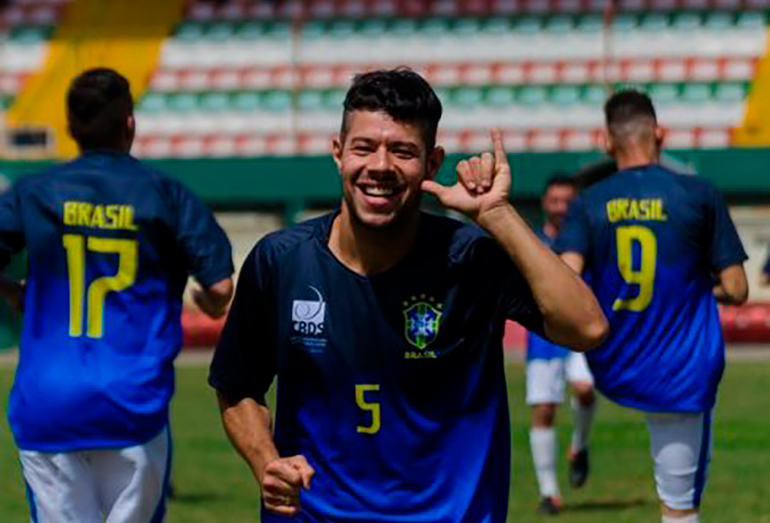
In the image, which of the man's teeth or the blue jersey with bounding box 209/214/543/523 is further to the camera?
the blue jersey with bounding box 209/214/543/523

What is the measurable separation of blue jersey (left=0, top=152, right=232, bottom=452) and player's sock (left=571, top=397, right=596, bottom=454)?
229 inches

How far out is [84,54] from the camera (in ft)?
103

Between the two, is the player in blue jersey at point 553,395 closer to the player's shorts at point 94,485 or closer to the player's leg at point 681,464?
the player's leg at point 681,464

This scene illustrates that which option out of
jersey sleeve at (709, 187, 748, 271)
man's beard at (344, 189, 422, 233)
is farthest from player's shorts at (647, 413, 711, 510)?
man's beard at (344, 189, 422, 233)

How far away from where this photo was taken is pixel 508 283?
14.7 feet

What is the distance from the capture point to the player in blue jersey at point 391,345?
440 centimetres

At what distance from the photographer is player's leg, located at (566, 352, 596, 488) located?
12.1m

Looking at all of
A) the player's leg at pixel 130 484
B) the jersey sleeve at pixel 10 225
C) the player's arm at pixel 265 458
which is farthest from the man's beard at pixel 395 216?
the jersey sleeve at pixel 10 225

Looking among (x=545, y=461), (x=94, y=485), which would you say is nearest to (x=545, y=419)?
(x=545, y=461)

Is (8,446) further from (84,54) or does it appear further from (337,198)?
(84,54)

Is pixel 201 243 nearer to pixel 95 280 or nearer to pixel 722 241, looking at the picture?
pixel 95 280

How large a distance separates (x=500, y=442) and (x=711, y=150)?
2132 centimetres

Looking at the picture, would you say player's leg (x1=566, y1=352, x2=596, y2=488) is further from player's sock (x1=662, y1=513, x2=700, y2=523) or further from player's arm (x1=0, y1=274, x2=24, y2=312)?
player's arm (x1=0, y1=274, x2=24, y2=312)

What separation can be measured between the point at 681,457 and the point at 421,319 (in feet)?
13.6
